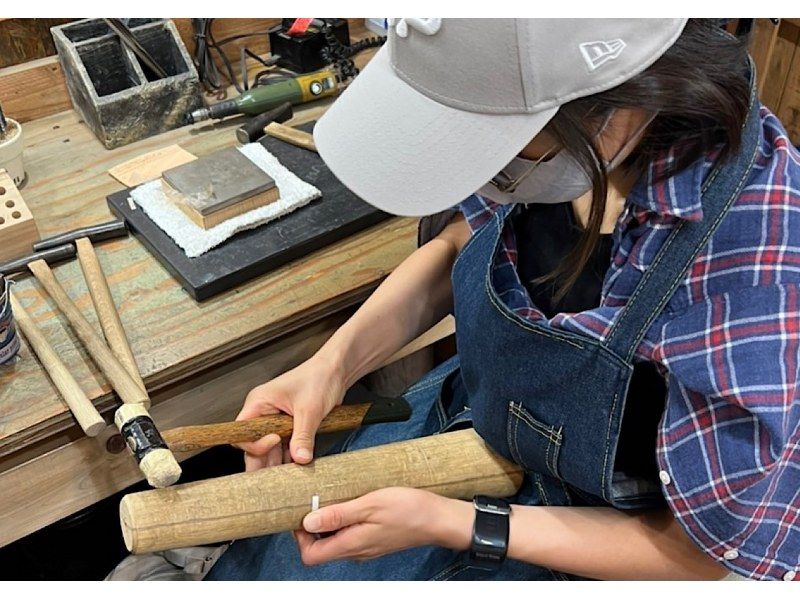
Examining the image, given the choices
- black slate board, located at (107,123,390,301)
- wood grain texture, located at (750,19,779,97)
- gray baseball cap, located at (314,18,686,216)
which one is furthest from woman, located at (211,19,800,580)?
wood grain texture, located at (750,19,779,97)

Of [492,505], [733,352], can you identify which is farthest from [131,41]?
[733,352]

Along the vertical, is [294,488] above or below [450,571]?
above

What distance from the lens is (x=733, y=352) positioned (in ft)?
2.35

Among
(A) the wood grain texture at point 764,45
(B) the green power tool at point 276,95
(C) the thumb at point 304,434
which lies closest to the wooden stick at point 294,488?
(C) the thumb at point 304,434

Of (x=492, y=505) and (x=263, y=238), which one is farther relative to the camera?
(x=263, y=238)

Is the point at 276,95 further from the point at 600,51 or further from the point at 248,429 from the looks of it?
the point at 600,51

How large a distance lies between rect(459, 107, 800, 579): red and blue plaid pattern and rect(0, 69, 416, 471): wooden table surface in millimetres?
450

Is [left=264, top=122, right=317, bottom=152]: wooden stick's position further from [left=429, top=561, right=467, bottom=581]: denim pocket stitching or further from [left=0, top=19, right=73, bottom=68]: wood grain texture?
[left=429, top=561, right=467, bottom=581]: denim pocket stitching

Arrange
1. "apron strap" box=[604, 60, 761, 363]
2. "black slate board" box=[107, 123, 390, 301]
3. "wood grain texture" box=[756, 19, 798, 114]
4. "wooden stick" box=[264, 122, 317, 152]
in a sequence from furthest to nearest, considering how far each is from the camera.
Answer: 1. "wood grain texture" box=[756, 19, 798, 114]
2. "wooden stick" box=[264, 122, 317, 152]
3. "black slate board" box=[107, 123, 390, 301]
4. "apron strap" box=[604, 60, 761, 363]

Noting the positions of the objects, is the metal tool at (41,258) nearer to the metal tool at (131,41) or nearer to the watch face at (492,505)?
the metal tool at (131,41)

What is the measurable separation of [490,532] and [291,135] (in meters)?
0.77

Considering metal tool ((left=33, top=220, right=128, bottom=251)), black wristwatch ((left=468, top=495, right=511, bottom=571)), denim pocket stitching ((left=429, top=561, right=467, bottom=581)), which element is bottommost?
denim pocket stitching ((left=429, top=561, right=467, bottom=581))

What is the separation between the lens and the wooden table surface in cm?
98

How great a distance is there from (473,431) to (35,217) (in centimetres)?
77
